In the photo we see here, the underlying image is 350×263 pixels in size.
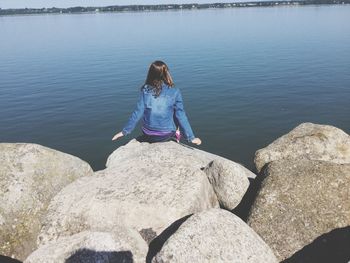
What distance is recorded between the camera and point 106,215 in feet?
27.3

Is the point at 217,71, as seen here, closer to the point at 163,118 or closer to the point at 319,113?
the point at 319,113

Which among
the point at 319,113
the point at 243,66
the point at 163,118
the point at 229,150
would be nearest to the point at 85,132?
the point at 229,150

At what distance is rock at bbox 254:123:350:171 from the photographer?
38.0ft

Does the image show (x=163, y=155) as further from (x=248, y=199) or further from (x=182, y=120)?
(x=248, y=199)

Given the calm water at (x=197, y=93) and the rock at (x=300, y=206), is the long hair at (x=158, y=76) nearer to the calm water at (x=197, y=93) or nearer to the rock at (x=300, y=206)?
the rock at (x=300, y=206)

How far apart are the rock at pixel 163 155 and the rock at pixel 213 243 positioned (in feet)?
9.12

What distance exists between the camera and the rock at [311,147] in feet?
38.0

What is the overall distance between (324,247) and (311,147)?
458 centimetres

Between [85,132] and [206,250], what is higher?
[206,250]

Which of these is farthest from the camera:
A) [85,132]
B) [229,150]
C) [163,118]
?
[85,132]

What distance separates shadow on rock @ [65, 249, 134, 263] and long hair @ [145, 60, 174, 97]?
5540 mm

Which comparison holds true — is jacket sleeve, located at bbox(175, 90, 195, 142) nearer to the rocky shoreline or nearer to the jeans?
the jeans

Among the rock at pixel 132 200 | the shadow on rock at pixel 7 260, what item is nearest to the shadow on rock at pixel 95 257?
the rock at pixel 132 200

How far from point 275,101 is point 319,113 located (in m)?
3.65
